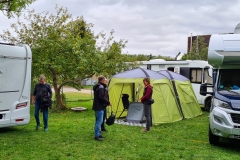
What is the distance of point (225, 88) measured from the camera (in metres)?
7.39

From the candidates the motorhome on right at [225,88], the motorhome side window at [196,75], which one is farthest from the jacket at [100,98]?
the motorhome side window at [196,75]

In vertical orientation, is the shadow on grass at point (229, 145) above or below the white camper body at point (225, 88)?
below

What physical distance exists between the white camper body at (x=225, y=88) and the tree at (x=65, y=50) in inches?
262

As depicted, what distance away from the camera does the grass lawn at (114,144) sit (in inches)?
248

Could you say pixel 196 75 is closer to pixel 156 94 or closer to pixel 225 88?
pixel 156 94

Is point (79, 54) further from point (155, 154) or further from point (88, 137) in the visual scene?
point (155, 154)

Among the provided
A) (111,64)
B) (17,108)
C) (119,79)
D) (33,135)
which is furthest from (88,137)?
(111,64)

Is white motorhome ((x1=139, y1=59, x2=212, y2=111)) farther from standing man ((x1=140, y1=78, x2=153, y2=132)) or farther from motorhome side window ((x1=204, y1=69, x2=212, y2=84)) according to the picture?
standing man ((x1=140, y1=78, x2=153, y2=132))

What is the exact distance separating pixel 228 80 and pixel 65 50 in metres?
7.79

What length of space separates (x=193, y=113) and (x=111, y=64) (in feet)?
14.5

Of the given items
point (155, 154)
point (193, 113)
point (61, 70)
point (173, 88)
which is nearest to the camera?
point (155, 154)

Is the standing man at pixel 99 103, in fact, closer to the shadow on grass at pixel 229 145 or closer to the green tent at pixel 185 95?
the shadow on grass at pixel 229 145

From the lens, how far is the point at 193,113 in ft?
40.8

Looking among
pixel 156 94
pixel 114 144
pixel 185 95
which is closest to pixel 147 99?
pixel 156 94
